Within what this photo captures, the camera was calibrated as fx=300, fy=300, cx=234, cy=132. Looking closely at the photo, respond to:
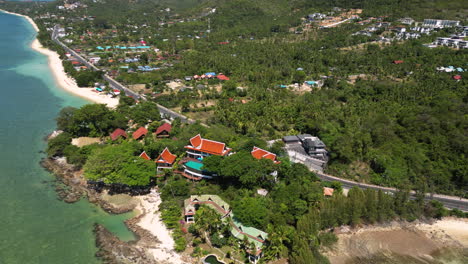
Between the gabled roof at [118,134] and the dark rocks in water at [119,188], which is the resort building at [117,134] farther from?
the dark rocks in water at [119,188]

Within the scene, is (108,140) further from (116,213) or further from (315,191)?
(315,191)

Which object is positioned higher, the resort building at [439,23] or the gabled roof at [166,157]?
the resort building at [439,23]

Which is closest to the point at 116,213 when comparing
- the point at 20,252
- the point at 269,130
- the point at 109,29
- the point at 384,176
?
the point at 20,252

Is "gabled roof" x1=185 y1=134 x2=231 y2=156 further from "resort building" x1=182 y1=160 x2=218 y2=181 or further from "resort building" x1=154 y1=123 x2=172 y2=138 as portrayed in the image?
"resort building" x1=154 y1=123 x2=172 y2=138

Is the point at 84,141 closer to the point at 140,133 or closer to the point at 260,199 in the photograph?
the point at 140,133

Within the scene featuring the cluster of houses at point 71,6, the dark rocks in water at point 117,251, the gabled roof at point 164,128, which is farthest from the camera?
the cluster of houses at point 71,6

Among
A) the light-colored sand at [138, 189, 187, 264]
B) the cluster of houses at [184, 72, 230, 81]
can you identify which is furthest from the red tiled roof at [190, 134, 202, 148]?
the cluster of houses at [184, 72, 230, 81]

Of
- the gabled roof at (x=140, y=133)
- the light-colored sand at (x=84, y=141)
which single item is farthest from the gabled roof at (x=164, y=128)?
the light-colored sand at (x=84, y=141)
